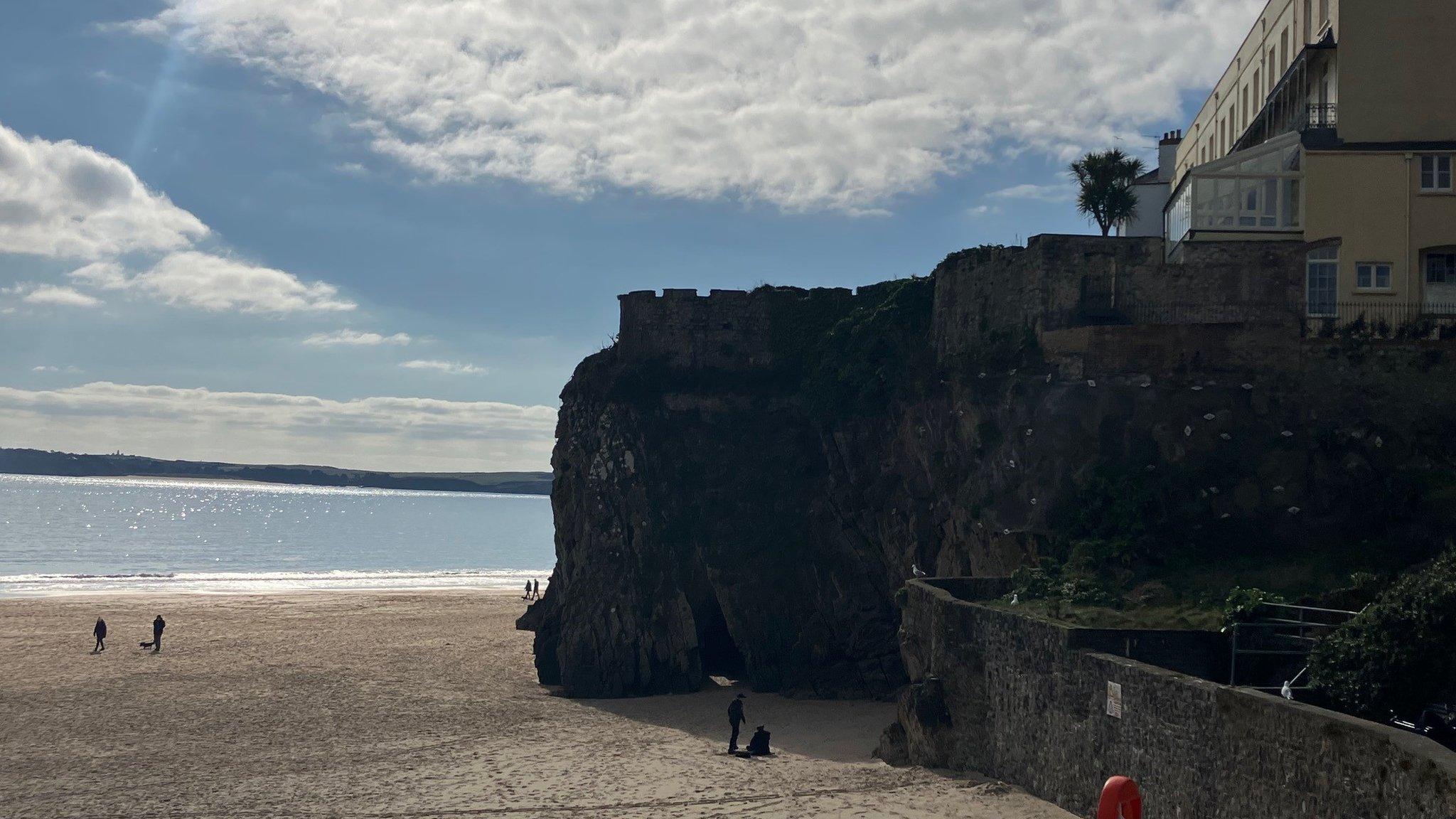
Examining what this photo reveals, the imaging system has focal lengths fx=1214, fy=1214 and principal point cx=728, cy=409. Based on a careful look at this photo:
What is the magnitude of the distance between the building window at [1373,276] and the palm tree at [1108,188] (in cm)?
673

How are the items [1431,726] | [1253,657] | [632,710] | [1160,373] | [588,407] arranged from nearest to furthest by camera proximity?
1. [1431,726]
2. [1253,657]
3. [1160,373]
4. [632,710]
5. [588,407]

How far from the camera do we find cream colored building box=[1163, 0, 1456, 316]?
24531 millimetres

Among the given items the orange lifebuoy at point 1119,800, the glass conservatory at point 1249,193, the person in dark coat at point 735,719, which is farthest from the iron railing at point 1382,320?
the orange lifebuoy at point 1119,800

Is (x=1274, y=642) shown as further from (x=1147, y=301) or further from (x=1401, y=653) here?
(x=1147, y=301)

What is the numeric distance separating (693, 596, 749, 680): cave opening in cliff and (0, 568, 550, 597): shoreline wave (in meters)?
38.6

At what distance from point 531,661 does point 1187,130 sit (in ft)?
96.3

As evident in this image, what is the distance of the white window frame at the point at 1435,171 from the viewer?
970 inches

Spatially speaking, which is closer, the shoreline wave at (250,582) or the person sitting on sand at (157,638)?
the person sitting on sand at (157,638)

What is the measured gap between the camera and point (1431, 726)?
1225 centimetres

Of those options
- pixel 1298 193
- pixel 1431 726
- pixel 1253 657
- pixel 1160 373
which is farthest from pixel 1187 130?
pixel 1431 726

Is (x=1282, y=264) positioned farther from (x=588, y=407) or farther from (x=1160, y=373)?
(x=588, y=407)

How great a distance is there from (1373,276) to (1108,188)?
7284mm

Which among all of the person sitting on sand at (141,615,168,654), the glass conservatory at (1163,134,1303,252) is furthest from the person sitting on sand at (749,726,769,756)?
the person sitting on sand at (141,615,168,654)

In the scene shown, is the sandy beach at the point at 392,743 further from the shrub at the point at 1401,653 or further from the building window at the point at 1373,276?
the building window at the point at 1373,276
